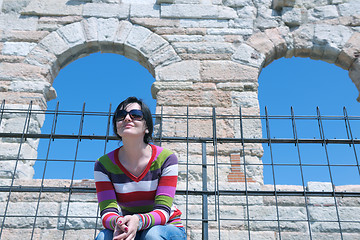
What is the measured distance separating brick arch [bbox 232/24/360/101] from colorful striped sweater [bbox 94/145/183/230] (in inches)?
144

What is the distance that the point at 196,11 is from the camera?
573 centimetres

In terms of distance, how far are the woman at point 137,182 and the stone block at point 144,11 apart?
3858 mm

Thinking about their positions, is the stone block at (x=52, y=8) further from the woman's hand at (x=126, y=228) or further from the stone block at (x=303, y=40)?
the woman's hand at (x=126, y=228)

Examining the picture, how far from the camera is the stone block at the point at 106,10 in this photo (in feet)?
18.7

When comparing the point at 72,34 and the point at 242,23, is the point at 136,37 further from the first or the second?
the point at 242,23

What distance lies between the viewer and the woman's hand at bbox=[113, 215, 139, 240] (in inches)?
66.6

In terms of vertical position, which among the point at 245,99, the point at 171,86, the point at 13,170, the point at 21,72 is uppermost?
the point at 21,72

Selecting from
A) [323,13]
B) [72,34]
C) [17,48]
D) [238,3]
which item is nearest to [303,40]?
[323,13]

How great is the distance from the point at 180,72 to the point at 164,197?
349 centimetres

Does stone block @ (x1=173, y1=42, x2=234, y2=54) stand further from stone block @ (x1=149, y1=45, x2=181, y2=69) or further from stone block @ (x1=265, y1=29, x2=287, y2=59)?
stone block @ (x1=265, y1=29, x2=287, y2=59)

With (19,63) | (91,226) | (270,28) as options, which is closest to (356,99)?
(270,28)

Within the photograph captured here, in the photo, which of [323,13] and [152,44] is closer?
[152,44]

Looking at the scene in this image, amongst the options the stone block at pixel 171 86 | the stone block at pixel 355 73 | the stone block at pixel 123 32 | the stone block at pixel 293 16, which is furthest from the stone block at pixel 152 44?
the stone block at pixel 355 73

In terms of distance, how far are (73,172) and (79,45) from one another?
2.83m
